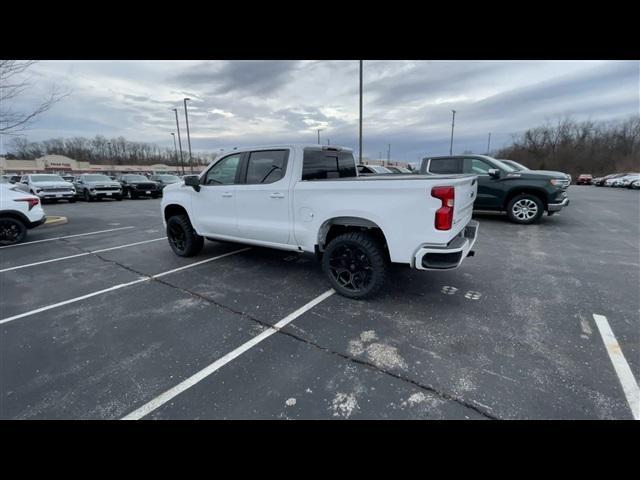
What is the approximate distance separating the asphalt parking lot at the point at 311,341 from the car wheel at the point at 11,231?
279 cm

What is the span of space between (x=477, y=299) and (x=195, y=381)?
10.8 ft

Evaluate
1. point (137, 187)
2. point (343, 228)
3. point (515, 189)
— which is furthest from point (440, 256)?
point (137, 187)

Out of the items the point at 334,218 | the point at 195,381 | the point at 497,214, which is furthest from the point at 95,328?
the point at 497,214

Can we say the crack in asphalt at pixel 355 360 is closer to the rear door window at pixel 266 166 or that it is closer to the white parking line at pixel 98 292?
the white parking line at pixel 98 292

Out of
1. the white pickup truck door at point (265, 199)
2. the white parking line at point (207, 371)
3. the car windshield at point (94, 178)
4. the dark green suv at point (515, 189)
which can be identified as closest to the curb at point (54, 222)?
the white pickup truck door at point (265, 199)

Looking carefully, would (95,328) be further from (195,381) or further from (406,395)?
(406,395)

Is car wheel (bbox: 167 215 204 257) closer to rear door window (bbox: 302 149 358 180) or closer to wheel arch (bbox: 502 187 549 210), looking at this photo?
rear door window (bbox: 302 149 358 180)

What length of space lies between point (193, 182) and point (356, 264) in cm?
317

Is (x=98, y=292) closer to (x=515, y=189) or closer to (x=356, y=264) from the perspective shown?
(x=356, y=264)

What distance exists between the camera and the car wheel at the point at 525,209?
7863 mm

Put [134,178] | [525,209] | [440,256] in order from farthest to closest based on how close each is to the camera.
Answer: [134,178]
[525,209]
[440,256]

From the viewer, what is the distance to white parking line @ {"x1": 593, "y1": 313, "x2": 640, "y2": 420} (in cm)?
198

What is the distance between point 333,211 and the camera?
140 inches
